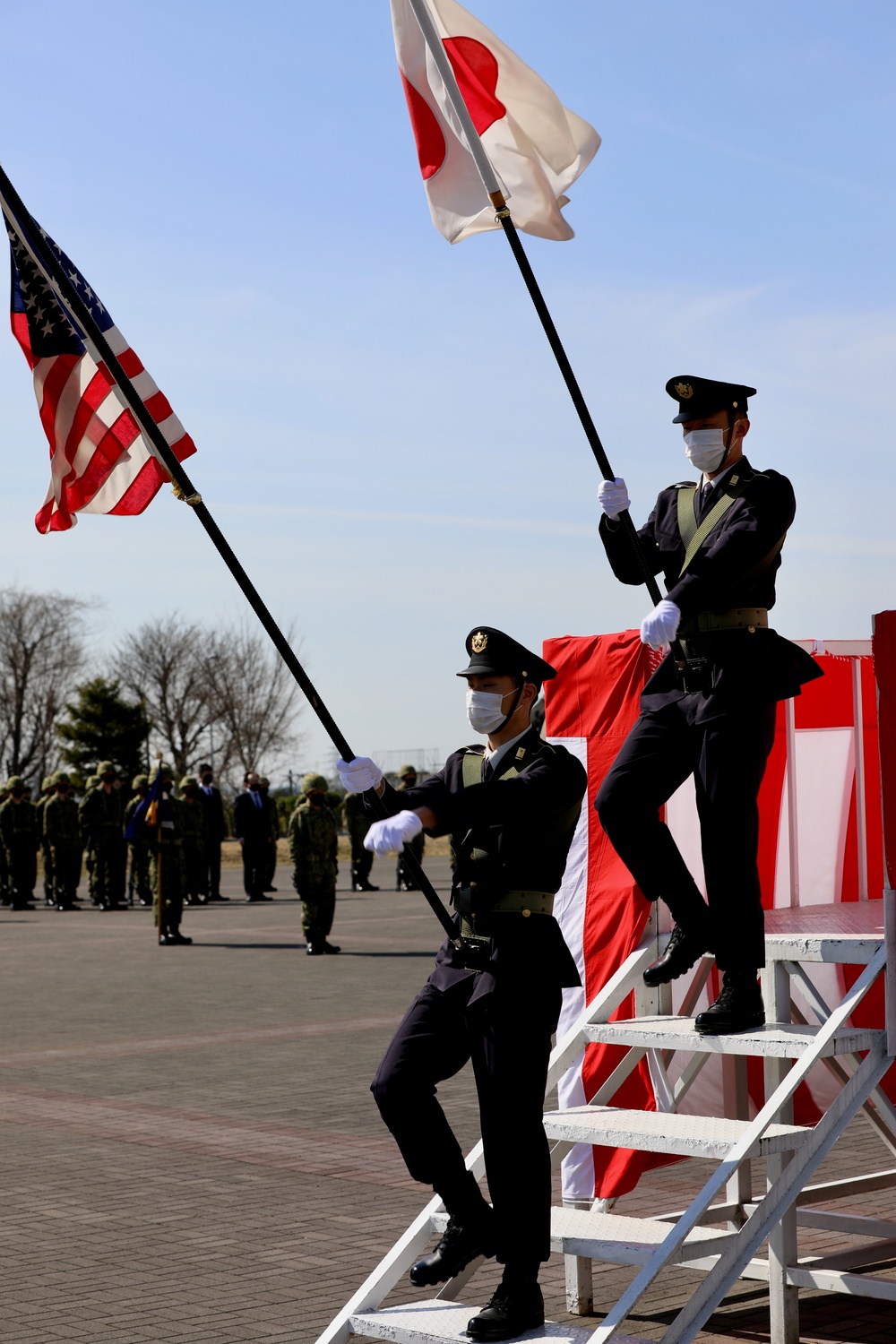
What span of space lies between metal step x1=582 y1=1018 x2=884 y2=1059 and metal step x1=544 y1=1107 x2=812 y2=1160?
8.3 inches

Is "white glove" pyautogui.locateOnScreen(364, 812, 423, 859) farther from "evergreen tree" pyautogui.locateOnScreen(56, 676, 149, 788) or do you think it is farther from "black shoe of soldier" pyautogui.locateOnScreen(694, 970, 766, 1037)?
"evergreen tree" pyautogui.locateOnScreen(56, 676, 149, 788)

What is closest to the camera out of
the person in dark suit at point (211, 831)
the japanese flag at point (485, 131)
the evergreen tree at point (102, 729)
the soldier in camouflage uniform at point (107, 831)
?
the japanese flag at point (485, 131)

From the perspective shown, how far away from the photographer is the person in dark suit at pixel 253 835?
27781 mm

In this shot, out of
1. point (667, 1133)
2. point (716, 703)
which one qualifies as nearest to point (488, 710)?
point (716, 703)

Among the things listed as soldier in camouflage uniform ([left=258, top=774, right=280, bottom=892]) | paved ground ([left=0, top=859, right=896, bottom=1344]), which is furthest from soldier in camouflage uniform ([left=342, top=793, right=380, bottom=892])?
A: paved ground ([left=0, top=859, right=896, bottom=1344])

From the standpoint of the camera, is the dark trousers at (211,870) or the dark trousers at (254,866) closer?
the dark trousers at (211,870)

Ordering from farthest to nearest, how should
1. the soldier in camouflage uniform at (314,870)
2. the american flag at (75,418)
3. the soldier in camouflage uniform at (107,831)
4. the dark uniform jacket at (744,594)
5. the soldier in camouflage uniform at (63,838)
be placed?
the soldier in camouflage uniform at (63,838) < the soldier in camouflage uniform at (107,831) < the soldier in camouflage uniform at (314,870) < the american flag at (75,418) < the dark uniform jacket at (744,594)

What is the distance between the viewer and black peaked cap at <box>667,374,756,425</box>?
17.4ft

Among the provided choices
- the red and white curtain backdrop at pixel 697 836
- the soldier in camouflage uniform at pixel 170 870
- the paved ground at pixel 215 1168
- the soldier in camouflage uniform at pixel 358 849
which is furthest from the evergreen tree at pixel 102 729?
the red and white curtain backdrop at pixel 697 836

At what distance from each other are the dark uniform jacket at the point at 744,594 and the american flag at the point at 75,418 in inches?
80.9

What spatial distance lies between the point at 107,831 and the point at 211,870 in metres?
3.26

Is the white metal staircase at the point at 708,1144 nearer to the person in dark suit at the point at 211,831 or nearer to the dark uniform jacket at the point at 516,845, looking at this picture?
the dark uniform jacket at the point at 516,845

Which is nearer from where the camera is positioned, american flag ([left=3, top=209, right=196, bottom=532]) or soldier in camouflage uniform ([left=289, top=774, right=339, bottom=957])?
american flag ([left=3, top=209, right=196, bottom=532])

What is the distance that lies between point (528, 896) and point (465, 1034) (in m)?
0.43
